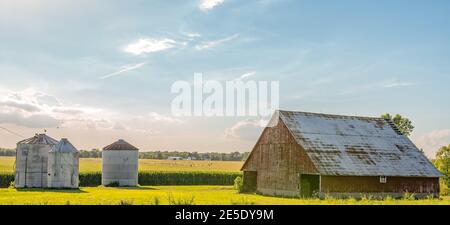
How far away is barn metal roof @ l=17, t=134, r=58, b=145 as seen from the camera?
50.8 metres

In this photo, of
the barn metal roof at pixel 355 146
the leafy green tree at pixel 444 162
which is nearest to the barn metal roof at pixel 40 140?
the barn metal roof at pixel 355 146

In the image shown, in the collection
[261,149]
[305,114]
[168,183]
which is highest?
[305,114]

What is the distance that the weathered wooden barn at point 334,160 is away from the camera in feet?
127

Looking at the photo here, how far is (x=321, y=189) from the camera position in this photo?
37.2 metres

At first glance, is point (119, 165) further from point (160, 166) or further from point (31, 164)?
point (160, 166)

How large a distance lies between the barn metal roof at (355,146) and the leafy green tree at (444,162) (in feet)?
18.9

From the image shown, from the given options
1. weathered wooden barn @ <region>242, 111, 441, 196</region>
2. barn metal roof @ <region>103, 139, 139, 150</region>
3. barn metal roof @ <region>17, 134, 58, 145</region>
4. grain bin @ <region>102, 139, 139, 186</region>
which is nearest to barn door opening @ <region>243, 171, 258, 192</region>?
weathered wooden barn @ <region>242, 111, 441, 196</region>

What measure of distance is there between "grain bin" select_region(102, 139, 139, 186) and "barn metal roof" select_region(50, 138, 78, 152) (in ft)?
27.7

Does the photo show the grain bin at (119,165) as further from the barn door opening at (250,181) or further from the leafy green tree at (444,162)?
the leafy green tree at (444,162)

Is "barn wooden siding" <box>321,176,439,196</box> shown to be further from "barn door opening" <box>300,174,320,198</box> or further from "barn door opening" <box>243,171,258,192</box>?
"barn door opening" <box>243,171,258,192</box>
